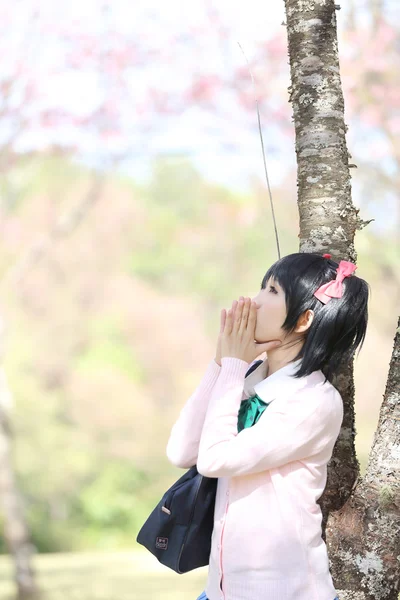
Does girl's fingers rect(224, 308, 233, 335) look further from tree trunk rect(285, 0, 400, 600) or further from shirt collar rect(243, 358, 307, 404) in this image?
tree trunk rect(285, 0, 400, 600)

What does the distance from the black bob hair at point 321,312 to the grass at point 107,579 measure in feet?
10.5

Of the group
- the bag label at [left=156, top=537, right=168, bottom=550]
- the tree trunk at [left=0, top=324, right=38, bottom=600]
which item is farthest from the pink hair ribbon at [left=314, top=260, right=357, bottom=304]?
the tree trunk at [left=0, top=324, right=38, bottom=600]

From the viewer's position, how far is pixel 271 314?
994mm

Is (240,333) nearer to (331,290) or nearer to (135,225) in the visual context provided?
(331,290)

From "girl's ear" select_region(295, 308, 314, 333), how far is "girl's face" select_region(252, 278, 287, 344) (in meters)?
0.02

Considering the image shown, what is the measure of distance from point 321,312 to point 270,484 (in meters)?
0.23

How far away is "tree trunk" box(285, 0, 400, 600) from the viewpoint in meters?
1.09

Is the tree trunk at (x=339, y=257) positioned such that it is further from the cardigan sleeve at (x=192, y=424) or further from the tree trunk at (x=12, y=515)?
the tree trunk at (x=12, y=515)

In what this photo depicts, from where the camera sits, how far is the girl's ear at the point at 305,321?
98 cm

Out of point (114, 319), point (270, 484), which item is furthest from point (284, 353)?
point (114, 319)

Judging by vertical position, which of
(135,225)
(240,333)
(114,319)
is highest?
(135,225)

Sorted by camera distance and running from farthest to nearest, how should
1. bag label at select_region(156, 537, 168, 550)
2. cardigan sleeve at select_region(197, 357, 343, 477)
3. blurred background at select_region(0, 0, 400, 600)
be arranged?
blurred background at select_region(0, 0, 400, 600)
bag label at select_region(156, 537, 168, 550)
cardigan sleeve at select_region(197, 357, 343, 477)

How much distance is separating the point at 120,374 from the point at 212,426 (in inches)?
186

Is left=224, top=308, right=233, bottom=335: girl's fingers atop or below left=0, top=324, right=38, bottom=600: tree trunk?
atop
